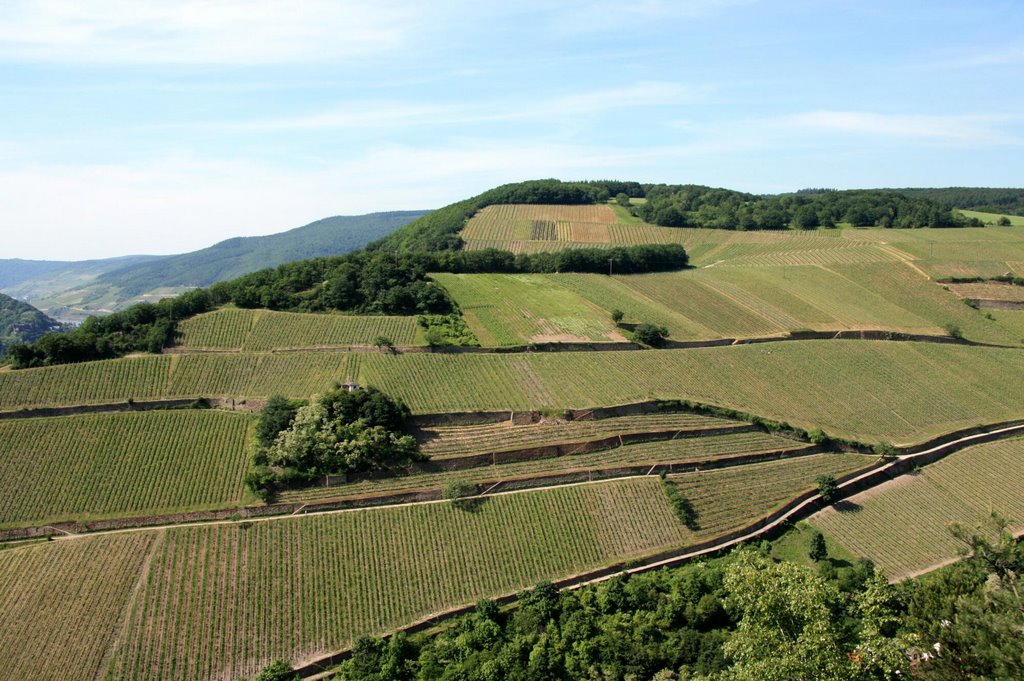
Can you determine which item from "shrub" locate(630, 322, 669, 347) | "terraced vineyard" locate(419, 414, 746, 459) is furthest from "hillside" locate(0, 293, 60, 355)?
"shrub" locate(630, 322, 669, 347)

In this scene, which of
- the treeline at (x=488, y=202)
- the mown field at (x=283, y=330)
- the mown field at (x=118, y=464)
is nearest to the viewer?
the mown field at (x=118, y=464)

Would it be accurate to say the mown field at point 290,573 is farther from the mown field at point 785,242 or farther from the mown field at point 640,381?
the mown field at point 785,242

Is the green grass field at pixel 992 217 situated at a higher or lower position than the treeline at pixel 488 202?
lower

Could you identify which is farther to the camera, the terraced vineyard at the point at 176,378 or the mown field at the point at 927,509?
the terraced vineyard at the point at 176,378

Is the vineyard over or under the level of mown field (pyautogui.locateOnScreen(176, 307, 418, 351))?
under

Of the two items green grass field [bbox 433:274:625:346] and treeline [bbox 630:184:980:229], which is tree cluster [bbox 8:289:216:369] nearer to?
green grass field [bbox 433:274:625:346]

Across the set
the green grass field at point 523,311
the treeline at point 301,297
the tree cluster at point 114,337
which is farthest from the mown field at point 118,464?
the green grass field at point 523,311

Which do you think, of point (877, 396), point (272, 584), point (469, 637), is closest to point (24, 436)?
point (272, 584)
